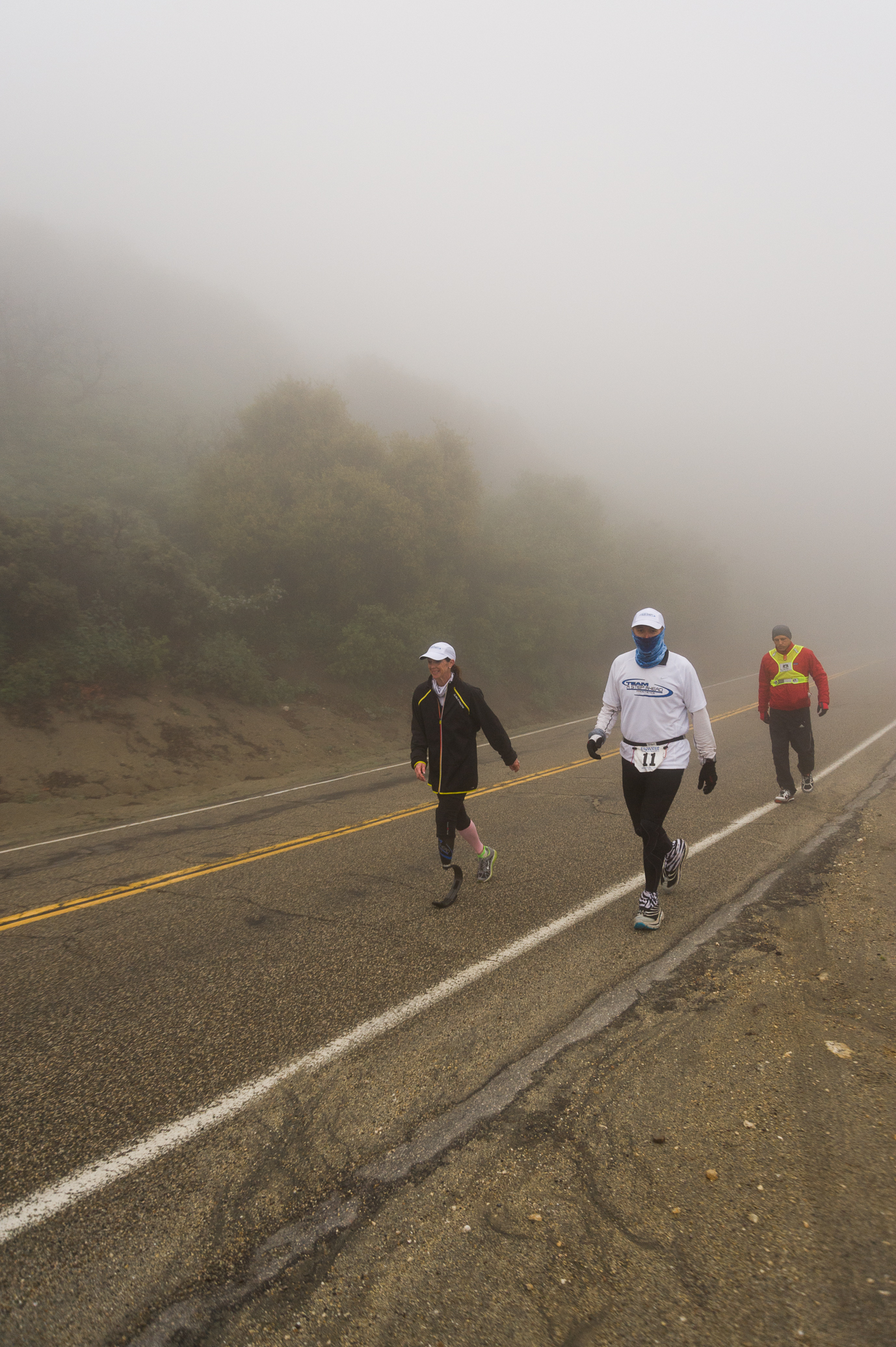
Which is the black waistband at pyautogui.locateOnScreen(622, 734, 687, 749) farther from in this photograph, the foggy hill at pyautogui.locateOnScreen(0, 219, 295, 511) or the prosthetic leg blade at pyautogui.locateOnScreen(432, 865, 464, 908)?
the foggy hill at pyautogui.locateOnScreen(0, 219, 295, 511)

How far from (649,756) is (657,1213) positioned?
2919 mm

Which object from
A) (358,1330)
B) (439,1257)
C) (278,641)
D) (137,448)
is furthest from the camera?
(137,448)

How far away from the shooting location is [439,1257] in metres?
2.23

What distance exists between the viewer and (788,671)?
8.41 m

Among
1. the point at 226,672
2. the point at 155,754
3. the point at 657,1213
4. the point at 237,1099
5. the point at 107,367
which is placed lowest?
the point at 155,754

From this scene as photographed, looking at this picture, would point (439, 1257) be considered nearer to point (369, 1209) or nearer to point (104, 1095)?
point (369, 1209)

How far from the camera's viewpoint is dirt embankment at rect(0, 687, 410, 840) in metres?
12.0

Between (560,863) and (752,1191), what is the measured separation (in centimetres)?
373

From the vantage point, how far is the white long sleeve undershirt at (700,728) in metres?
4.95

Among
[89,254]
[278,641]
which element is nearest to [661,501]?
[89,254]

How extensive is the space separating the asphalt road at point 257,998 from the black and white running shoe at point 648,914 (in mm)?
76

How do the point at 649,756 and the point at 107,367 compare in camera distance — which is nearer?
the point at 649,756

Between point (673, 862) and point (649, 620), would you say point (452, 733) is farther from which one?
point (673, 862)

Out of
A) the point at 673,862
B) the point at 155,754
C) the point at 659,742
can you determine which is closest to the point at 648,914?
the point at 673,862
